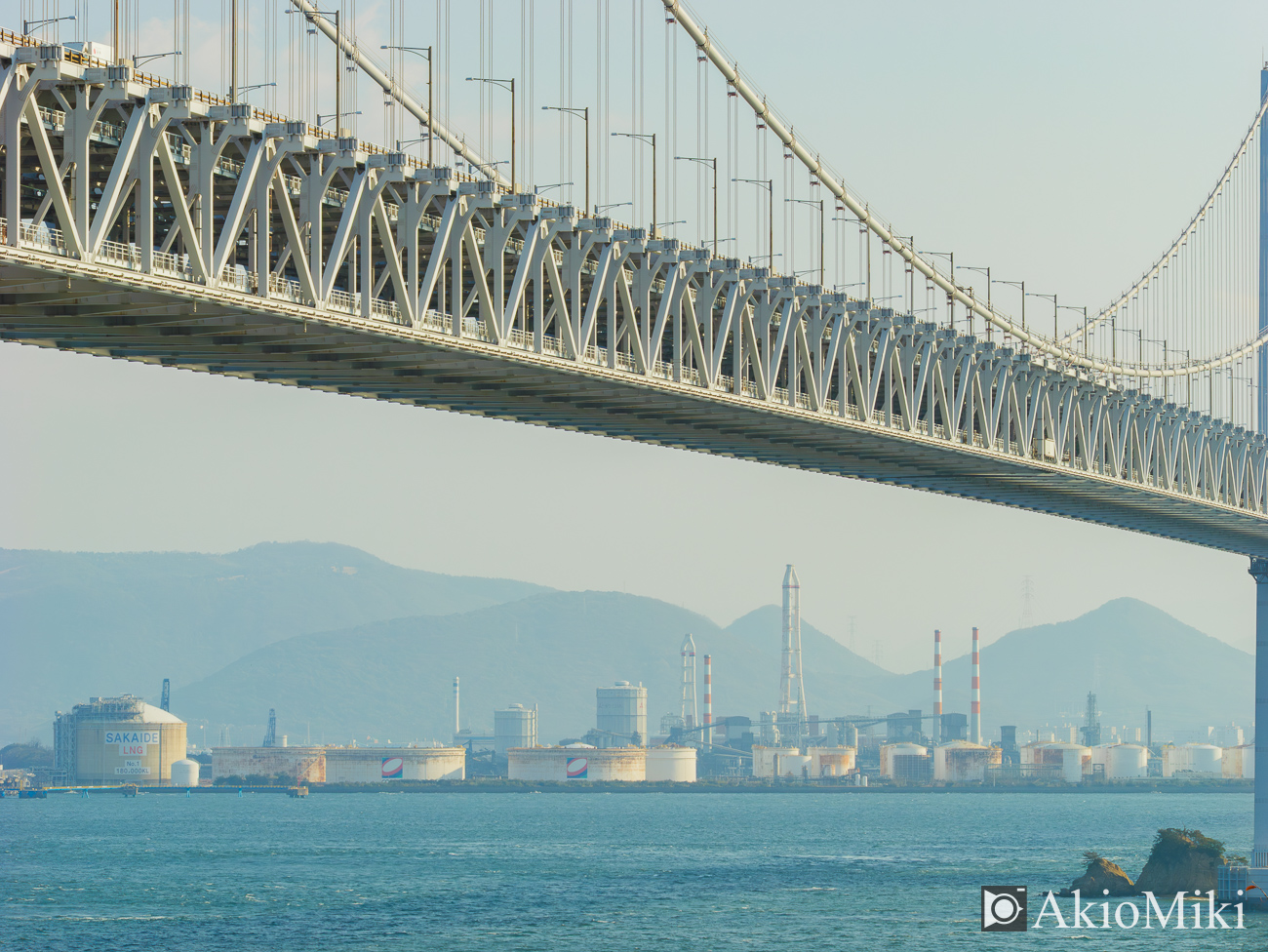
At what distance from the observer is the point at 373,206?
37438 millimetres

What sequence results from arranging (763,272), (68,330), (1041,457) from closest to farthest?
(68,330)
(763,272)
(1041,457)

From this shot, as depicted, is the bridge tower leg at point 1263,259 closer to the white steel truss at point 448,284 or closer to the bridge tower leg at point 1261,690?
the bridge tower leg at point 1261,690

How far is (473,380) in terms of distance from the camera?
44.3m

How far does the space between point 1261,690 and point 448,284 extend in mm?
52945

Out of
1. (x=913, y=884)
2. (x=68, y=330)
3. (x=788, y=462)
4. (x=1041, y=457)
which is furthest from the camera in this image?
(x=913, y=884)

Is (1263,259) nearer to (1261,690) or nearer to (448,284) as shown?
(1261,690)

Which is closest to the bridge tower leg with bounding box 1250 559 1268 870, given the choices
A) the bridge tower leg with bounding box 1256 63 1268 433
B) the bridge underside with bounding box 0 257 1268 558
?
the bridge tower leg with bounding box 1256 63 1268 433

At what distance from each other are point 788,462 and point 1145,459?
56.4 ft

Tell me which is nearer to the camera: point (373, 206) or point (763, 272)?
point (373, 206)

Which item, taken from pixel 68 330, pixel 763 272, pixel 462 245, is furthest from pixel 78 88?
pixel 763 272

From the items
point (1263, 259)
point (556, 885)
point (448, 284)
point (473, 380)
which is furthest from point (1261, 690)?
point (473, 380)

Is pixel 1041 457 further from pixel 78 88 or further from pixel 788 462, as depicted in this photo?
pixel 78 88

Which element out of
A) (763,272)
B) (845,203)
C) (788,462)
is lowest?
(788,462)

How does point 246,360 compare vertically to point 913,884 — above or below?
above
